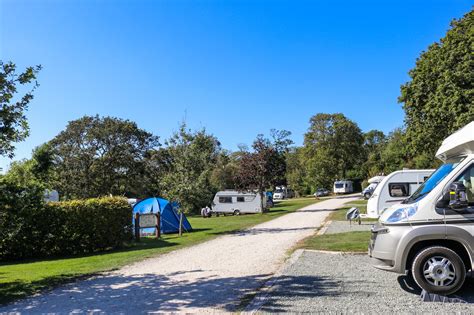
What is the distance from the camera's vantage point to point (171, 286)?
7.12 m

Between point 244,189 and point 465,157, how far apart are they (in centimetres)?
2739

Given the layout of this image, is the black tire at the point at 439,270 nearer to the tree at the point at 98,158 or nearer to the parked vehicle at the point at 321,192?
the tree at the point at 98,158

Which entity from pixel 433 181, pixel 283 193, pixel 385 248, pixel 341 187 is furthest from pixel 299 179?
pixel 385 248

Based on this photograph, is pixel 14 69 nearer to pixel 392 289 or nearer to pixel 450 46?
pixel 392 289

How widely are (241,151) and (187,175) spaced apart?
1248 inches

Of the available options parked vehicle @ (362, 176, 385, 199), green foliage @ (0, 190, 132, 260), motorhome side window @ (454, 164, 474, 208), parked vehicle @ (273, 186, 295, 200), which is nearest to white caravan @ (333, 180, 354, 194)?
parked vehicle @ (273, 186, 295, 200)

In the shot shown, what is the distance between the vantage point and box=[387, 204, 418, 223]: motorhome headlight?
5.73m

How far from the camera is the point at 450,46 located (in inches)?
845

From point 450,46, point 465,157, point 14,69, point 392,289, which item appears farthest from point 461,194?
point 450,46

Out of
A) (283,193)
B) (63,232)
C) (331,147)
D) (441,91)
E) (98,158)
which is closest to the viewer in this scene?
(63,232)

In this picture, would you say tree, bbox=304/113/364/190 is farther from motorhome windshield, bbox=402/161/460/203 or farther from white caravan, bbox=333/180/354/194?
motorhome windshield, bbox=402/161/460/203

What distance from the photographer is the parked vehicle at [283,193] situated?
2484 inches

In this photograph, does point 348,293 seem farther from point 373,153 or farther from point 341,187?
point 373,153

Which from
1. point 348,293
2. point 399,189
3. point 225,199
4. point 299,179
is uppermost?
point 299,179
